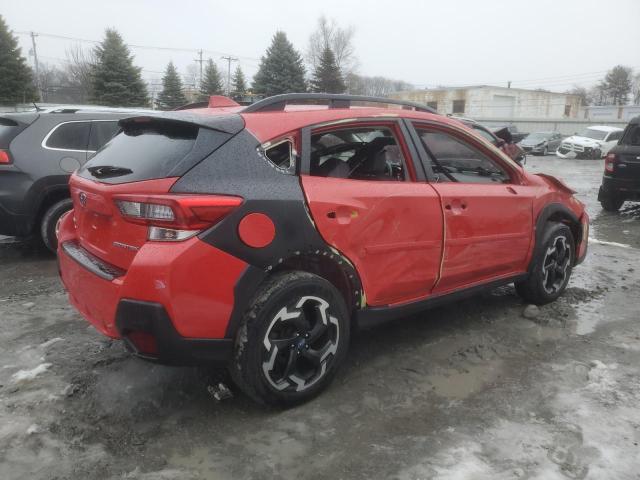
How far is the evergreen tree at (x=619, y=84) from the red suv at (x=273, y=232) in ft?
296

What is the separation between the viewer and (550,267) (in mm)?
4391

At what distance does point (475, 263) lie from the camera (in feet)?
11.9

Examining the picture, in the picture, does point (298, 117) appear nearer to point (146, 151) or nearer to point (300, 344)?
point (146, 151)

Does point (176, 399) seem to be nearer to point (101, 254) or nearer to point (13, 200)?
point (101, 254)

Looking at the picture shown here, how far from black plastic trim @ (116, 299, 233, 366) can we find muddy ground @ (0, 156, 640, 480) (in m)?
0.42

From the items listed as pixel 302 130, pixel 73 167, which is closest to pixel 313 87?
pixel 73 167

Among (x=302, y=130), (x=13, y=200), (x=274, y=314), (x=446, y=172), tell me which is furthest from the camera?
(x=13, y=200)

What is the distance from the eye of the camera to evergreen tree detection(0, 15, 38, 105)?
1396 inches

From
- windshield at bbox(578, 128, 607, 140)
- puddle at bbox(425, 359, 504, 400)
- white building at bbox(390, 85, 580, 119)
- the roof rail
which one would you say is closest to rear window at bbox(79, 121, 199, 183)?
the roof rail

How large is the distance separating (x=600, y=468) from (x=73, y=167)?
545 cm

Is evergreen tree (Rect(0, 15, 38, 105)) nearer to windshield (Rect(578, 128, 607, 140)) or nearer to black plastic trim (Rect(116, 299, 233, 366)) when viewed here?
windshield (Rect(578, 128, 607, 140))

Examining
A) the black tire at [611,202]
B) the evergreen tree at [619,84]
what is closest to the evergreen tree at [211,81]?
the black tire at [611,202]

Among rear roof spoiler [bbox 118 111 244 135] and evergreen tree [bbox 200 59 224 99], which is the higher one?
evergreen tree [bbox 200 59 224 99]

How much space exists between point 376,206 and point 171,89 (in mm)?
46191
